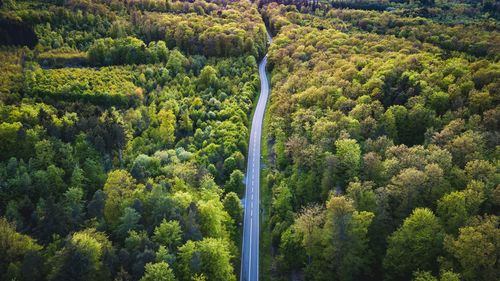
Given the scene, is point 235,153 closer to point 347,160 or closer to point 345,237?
point 347,160

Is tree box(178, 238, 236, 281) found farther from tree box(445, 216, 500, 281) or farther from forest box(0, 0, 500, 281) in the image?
tree box(445, 216, 500, 281)

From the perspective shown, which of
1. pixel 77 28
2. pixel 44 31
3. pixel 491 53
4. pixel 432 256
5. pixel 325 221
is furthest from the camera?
pixel 77 28

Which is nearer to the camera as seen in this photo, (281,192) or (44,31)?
(281,192)

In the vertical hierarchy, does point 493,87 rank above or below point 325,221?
above

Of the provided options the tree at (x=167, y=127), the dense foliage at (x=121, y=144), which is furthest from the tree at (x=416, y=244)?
the tree at (x=167, y=127)

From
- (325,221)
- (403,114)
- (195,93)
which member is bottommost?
(195,93)

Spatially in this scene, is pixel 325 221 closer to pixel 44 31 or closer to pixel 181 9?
pixel 44 31

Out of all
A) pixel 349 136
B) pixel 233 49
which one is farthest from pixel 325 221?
pixel 233 49
